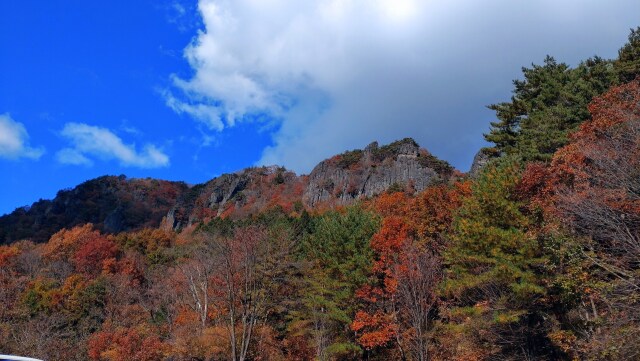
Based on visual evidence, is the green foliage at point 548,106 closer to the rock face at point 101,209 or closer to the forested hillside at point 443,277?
the forested hillside at point 443,277

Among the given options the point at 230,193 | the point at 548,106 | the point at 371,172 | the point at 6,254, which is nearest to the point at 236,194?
the point at 230,193

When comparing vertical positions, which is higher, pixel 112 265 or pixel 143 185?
pixel 143 185

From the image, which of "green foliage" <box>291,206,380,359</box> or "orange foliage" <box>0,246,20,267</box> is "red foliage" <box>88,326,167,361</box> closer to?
"green foliage" <box>291,206,380,359</box>

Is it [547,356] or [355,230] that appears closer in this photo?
[547,356]

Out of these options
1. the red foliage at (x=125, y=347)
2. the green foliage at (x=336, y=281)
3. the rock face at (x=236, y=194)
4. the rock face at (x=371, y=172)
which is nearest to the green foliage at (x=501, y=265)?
the green foliage at (x=336, y=281)

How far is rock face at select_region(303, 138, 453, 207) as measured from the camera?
259ft

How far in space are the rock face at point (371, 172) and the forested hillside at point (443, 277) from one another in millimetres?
34133

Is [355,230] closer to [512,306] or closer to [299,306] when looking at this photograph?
[299,306]

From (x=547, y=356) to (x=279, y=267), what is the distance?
Result: 609 inches

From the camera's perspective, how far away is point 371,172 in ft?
288

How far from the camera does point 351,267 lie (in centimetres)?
2688

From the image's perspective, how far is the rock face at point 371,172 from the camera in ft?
259

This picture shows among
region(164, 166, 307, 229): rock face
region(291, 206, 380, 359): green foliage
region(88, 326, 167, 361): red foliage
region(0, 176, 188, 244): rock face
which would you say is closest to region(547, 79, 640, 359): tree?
region(291, 206, 380, 359): green foliage

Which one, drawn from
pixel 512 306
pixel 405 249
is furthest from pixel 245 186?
pixel 512 306
